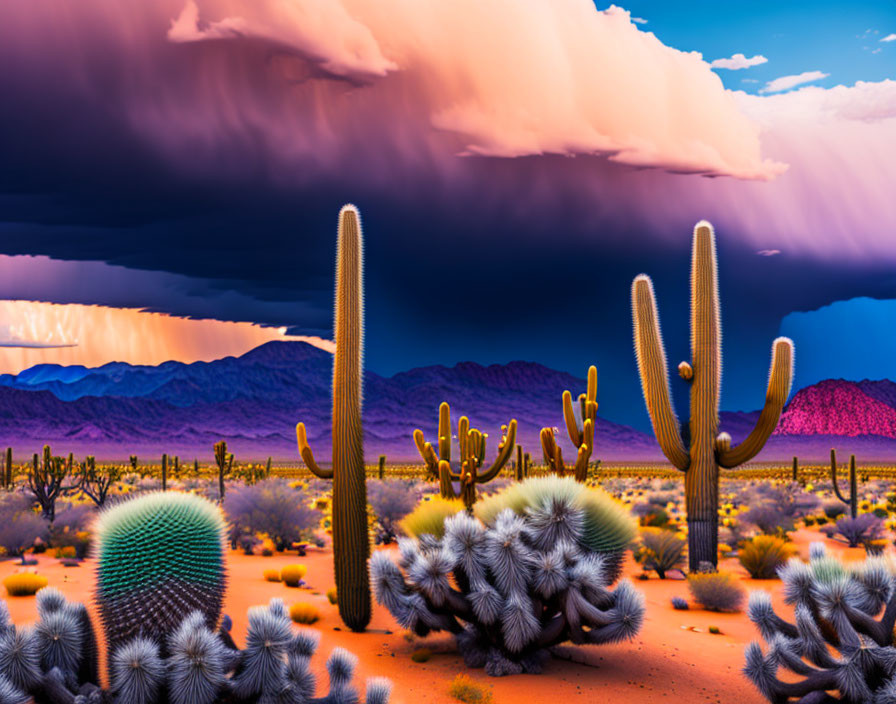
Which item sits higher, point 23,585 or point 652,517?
point 23,585

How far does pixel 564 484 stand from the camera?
440 inches

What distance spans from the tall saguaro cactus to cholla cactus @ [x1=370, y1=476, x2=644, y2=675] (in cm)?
209

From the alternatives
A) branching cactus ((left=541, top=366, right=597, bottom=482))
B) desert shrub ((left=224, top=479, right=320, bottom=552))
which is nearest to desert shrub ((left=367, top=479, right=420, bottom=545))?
desert shrub ((left=224, top=479, right=320, bottom=552))

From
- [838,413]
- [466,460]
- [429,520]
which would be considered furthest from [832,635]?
[838,413]

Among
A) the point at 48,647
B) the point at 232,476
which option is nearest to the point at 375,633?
the point at 48,647

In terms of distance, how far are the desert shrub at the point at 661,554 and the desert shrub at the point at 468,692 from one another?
428 inches

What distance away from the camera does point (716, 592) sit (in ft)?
53.0

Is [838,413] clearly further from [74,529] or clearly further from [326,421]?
[74,529]

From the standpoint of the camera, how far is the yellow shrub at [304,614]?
539 inches

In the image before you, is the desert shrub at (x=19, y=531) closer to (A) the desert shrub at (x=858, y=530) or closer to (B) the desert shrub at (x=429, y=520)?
(B) the desert shrub at (x=429, y=520)

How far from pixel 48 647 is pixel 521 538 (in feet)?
18.3

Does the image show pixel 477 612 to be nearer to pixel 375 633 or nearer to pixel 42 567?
pixel 375 633

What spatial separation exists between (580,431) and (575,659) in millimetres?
7984

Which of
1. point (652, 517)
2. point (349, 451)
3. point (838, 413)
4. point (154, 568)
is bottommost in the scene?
point (652, 517)
